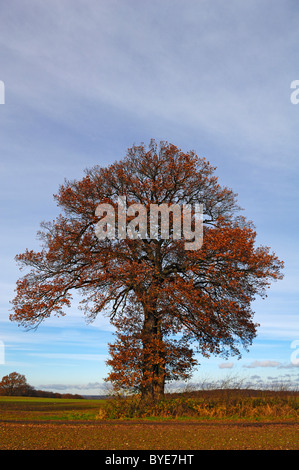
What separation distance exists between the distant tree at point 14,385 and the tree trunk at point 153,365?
23971mm

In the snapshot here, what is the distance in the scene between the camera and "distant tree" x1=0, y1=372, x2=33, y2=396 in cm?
4238

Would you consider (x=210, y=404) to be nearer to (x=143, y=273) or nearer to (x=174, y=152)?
(x=143, y=273)

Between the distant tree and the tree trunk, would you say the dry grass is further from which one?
the distant tree

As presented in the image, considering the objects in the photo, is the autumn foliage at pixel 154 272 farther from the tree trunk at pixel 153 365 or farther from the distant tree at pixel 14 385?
the distant tree at pixel 14 385

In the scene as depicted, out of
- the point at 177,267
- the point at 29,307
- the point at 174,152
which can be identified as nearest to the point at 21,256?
the point at 29,307

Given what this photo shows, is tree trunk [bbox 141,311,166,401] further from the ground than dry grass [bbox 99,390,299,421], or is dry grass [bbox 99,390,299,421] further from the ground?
tree trunk [bbox 141,311,166,401]

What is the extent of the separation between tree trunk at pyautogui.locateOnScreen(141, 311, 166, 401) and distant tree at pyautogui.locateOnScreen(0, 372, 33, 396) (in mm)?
23971

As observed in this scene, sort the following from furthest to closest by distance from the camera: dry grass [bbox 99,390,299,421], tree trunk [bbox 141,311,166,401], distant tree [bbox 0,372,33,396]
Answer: distant tree [bbox 0,372,33,396]
tree trunk [bbox 141,311,166,401]
dry grass [bbox 99,390,299,421]

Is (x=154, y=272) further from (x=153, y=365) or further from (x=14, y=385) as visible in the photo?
(x=14, y=385)

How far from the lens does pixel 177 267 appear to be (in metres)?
25.5

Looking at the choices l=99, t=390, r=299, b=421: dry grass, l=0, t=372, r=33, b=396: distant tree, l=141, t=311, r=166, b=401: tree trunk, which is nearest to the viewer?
l=99, t=390, r=299, b=421: dry grass

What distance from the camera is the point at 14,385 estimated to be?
4297 cm

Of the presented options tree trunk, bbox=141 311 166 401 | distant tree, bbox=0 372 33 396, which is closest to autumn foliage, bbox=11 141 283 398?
tree trunk, bbox=141 311 166 401

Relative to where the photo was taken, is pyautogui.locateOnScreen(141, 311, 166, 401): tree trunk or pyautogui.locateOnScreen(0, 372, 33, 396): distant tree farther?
pyautogui.locateOnScreen(0, 372, 33, 396): distant tree
